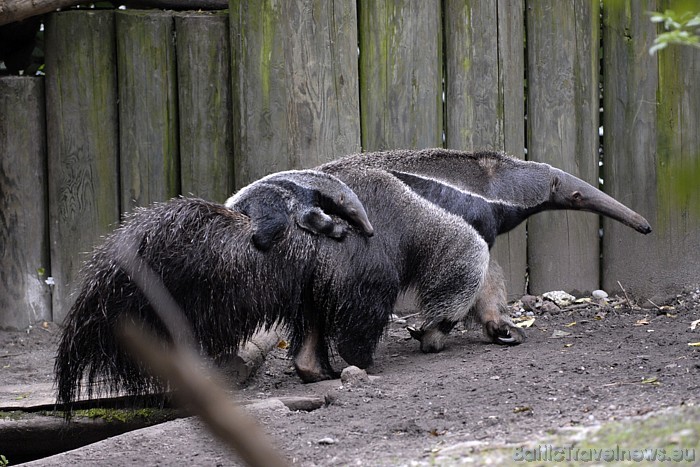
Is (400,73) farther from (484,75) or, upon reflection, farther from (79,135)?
(79,135)

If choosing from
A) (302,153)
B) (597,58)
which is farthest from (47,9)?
(597,58)

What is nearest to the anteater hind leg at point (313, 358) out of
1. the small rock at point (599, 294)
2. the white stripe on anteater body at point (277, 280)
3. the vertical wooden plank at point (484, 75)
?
the white stripe on anteater body at point (277, 280)

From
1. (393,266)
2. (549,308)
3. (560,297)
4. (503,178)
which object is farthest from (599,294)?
(393,266)

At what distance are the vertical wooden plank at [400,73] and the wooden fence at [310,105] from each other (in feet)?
0.04

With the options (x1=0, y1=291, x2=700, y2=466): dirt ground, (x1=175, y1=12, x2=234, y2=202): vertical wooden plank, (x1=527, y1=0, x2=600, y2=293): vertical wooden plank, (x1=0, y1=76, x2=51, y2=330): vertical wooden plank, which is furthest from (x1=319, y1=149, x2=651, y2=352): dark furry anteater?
(x1=0, y1=76, x2=51, y2=330): vertical wooden plank

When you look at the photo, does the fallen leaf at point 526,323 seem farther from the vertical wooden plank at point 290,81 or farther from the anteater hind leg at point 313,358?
the vertical wooden plank at point 290,81

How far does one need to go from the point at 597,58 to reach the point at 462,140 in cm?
138

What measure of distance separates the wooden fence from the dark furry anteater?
64 centimetres

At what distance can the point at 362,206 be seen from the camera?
272 inches

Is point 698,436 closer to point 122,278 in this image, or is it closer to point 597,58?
point 122,278

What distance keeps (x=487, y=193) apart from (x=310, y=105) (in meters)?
1.66

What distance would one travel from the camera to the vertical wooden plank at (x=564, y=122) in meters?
8.11

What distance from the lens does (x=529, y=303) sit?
8.38 meters

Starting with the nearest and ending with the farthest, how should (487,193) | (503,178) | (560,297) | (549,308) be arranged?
1. (487,193)
2. (503,178)
3. (549,308)
4. (560,297)
